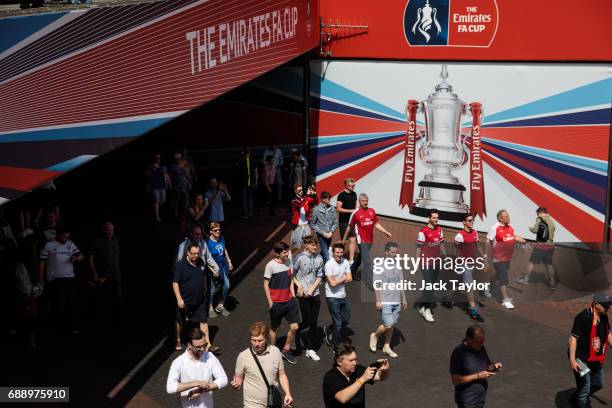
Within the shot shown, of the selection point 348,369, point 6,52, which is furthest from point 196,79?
point 348,369

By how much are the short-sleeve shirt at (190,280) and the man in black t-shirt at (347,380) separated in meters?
4.22

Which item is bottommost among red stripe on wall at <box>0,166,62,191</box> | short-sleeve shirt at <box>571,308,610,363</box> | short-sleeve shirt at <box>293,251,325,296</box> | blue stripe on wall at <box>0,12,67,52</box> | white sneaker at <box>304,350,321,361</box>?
white sneaker at <box>304,350,321,361</box>

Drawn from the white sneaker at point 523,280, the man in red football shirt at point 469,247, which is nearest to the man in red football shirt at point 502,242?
the man in red football shirt at point 469,247

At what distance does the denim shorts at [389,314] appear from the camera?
11.7 m

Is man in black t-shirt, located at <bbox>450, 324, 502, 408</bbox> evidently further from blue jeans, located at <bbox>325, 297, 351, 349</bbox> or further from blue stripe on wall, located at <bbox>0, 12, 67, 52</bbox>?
blue stripe on wall, located at <bbox>0, 12, 67, 52</bbox>

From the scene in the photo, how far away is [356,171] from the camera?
19625 millimetres

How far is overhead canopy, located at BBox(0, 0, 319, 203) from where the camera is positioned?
→ 9.67 m

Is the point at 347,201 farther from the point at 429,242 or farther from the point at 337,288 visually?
the point at 337,288

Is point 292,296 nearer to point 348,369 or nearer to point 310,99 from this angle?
point 348,369

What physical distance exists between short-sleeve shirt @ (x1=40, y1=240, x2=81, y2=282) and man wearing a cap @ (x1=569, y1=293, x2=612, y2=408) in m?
7.05

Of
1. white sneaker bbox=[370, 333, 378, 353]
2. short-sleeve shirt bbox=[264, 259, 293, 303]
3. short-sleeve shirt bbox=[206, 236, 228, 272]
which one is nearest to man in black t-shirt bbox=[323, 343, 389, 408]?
short-sleeve shirt bbox=[264, 259, 293, 303]

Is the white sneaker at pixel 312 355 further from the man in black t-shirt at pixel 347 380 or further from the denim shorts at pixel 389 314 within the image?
the man in black t-shirt at pixel 347 380

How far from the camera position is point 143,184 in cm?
2244

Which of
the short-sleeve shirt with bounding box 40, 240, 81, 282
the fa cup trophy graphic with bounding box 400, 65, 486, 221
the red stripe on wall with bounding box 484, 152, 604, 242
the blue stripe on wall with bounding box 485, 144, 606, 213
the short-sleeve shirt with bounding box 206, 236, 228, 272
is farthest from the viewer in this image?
the fa cup trophy graphic with bounding box 400, 65, 486, 221
